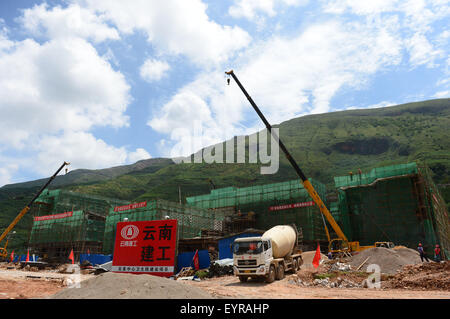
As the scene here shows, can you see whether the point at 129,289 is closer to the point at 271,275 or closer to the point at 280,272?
the point at 271,275

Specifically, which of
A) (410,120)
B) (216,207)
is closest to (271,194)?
(216,207)

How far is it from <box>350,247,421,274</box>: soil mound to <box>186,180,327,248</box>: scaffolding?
2431 centimetres

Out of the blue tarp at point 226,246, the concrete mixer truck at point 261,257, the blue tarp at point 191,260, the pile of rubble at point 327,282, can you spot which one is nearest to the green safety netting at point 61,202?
the blue tarp at point 226,246

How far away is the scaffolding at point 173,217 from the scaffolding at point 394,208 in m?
22.0

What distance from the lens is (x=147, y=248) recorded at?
17672 millimetres

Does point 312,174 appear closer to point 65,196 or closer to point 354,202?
point 354,202

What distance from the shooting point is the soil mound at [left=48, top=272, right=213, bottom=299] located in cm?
926

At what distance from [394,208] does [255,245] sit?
118 feet

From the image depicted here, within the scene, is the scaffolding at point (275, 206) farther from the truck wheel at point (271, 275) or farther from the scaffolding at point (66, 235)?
the truck wheel at point (271, 275)

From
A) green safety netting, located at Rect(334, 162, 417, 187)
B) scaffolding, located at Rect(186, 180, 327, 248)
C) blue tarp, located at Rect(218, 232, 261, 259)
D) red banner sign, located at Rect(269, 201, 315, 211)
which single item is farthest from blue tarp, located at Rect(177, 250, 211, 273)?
green safety netting, located at Rect(334, 162, 417, 187)

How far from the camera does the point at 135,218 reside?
47062 millimetres
